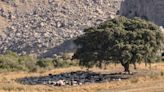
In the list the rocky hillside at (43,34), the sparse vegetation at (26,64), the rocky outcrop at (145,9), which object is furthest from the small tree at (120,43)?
the rocky hillside at (43,34)

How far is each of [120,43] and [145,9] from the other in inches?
4588

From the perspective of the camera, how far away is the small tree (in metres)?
52.5

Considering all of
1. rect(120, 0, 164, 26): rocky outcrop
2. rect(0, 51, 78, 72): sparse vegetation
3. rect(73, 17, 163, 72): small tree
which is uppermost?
rect(120, 0, 164, 26): rocky outcrop

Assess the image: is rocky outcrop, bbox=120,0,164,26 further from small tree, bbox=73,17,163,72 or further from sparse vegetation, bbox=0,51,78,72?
small tree, bbox=73,17,163,72

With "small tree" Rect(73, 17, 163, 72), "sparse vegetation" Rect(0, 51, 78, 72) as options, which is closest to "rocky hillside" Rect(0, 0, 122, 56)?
"sparse vegetation" Rect(0, 51, 78, 72)

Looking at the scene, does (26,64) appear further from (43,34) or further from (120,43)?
(43,34)

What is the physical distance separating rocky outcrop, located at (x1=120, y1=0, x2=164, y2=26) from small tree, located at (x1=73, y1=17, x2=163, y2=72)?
100344 mm

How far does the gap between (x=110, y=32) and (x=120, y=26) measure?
7.08 ft

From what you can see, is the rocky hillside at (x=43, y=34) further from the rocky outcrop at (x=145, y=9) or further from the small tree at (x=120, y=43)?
the small tree at (x=120, y=43)

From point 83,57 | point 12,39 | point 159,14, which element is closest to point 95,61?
point 83,57

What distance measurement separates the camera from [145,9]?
6609 inches

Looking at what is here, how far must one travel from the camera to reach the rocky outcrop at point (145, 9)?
162m

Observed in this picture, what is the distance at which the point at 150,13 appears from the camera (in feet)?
545

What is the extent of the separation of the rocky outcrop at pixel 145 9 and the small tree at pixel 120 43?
100344 mm
